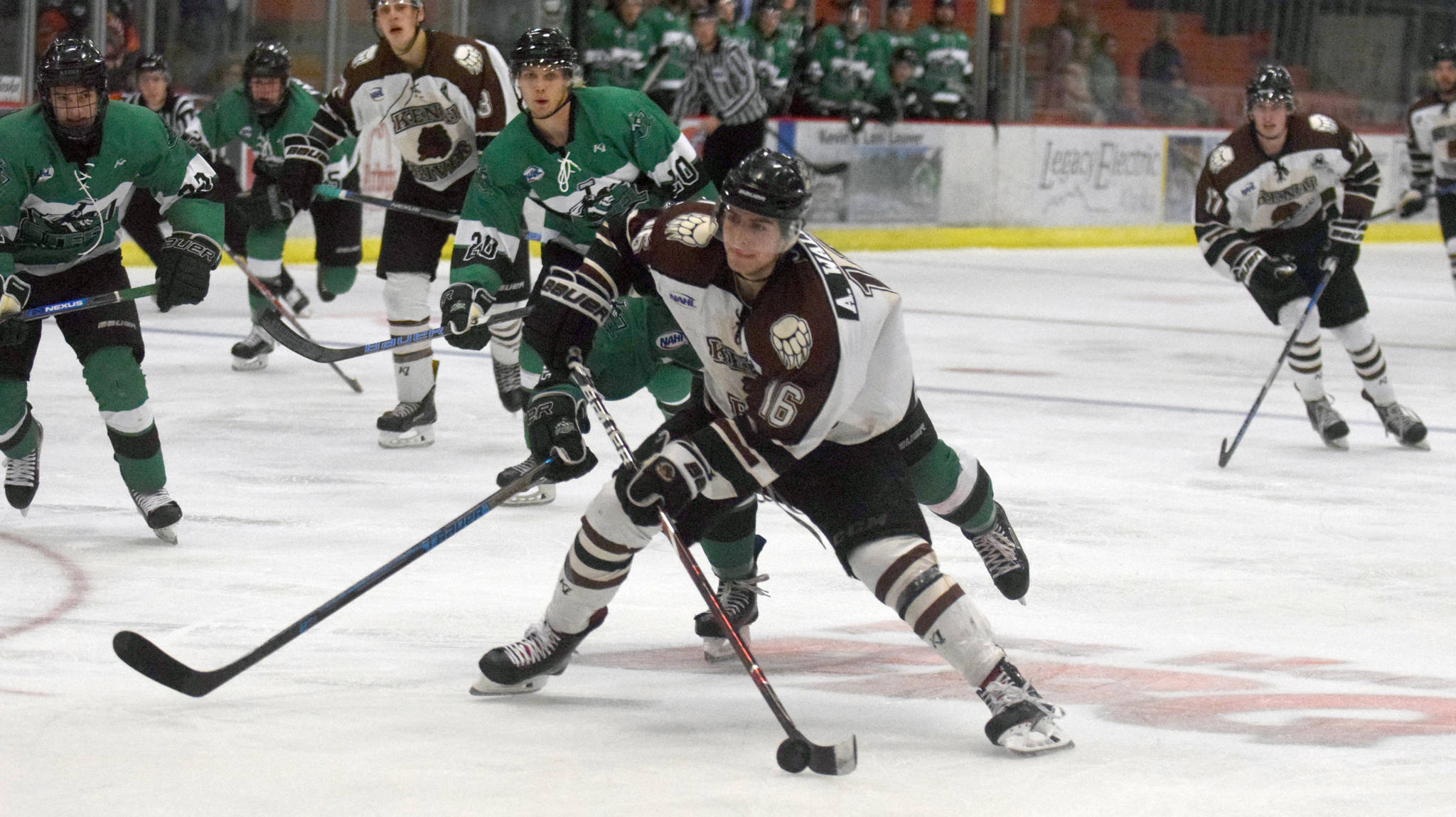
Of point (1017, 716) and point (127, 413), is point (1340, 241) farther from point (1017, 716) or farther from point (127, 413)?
point (127, 413)

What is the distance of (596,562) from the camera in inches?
116

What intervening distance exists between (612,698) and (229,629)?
31.6 inches

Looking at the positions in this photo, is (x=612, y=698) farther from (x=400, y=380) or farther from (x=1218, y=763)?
(x=400, y=380)

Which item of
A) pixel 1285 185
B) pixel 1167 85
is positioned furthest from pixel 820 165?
pixel 1285 185

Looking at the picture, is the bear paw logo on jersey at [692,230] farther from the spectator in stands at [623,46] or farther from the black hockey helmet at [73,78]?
the spectator in stands at [623,46]

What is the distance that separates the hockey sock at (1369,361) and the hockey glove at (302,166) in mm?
3188

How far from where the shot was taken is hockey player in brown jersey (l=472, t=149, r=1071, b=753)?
2760 millimetres

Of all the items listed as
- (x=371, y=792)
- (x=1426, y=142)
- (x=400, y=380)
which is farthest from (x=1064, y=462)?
(x=1426, y=142)

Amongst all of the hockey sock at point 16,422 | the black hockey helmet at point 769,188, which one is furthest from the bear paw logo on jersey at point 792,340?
the hockey sock at point 16,422

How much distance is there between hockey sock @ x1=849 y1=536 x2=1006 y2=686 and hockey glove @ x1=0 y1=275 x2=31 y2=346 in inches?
81.0

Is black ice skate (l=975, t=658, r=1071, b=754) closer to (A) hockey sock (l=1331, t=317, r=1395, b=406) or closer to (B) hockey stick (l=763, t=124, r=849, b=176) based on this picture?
(A) hockey sock (l=1331, t=317, r=1395, b=406)

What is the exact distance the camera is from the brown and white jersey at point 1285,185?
592cm

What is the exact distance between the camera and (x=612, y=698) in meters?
3.10

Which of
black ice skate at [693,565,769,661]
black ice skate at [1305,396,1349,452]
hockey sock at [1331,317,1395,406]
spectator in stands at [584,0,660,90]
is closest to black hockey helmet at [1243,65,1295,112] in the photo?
hockey sock at [1331,317,1395,406]
